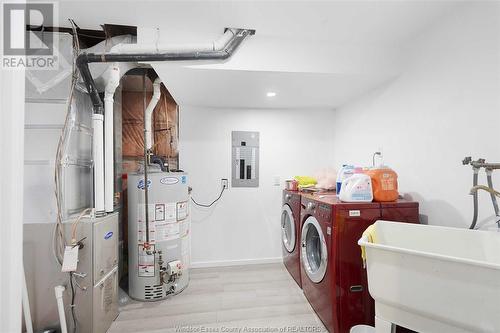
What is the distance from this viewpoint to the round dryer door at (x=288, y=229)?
238 centimetres

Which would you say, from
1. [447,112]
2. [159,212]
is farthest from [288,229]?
[447,112]

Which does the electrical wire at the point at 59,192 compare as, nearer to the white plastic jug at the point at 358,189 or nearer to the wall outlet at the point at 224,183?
Result: the wall outlet at the point at 224,183

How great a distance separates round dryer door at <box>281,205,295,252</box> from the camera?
2381mm

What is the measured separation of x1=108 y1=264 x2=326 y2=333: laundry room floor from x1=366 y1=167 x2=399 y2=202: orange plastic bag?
1.16 metres

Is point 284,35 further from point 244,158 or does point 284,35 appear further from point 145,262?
point 145,262

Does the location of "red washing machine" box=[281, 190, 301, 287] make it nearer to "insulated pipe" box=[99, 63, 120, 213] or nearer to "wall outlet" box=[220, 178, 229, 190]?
"wall outlet" box=[220, 178, 229, 190]

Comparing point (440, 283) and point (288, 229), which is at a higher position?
point (440, 283)

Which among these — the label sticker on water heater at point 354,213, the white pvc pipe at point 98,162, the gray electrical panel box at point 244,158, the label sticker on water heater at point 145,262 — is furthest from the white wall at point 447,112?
the white pvc pipe at point 98,162

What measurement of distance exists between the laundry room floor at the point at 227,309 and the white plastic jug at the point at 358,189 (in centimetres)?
110

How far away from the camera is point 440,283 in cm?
91

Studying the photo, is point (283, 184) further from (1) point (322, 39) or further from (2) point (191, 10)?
(2) point (191, 10)

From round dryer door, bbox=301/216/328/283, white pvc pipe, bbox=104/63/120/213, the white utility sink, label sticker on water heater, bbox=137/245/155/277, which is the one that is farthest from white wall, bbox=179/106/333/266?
the white utility sink

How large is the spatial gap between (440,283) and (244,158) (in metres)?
2.21

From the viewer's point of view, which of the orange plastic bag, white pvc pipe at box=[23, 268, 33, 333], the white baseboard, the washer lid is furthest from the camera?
the white baseboard
